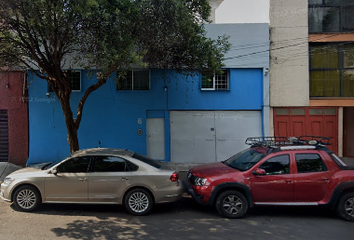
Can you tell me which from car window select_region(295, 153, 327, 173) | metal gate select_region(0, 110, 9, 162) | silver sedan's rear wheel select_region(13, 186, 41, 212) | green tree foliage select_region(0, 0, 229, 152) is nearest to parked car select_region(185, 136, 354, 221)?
car window select_region(295, 153, 327, 173)

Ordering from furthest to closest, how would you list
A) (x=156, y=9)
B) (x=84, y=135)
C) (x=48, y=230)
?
(x=84, y=135) → (x=156, y=9) → (x=48, y=230)

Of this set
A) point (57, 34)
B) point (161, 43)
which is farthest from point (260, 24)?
point (57, 34)

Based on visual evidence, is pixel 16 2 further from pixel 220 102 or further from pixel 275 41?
pixel 275 41

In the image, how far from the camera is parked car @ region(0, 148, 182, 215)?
599 cm

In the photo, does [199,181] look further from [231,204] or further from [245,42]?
[245,42]

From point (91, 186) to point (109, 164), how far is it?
614mm

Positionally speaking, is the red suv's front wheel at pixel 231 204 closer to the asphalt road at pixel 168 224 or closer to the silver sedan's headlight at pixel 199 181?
the asphalt road at pixel 168 224

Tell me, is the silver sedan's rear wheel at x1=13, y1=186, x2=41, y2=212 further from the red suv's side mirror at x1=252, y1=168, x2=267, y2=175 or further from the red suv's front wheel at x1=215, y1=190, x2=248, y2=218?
the red suv's side mirror at x1=252, y1=168, x2=267, y2=175

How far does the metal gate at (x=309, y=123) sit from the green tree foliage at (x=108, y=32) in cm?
470

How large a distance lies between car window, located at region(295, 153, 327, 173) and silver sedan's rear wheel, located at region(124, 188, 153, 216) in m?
3.46

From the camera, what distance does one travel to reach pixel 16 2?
6.21 m

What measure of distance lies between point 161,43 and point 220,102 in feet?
14.7

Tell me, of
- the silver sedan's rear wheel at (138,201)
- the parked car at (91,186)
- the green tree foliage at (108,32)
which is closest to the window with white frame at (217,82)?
the green tree foliage at (108,32)

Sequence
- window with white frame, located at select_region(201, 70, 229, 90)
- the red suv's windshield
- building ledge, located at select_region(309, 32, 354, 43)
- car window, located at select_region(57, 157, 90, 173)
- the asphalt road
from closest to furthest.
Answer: the asphalt road, car window, located at select_region(57, 157, 90, 173), the red suv's windshield, building ledge, located at select_region(309, 32, 354, 43), window with white frame, located at select_region(201, 70, 229, 90)
